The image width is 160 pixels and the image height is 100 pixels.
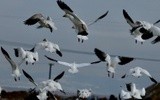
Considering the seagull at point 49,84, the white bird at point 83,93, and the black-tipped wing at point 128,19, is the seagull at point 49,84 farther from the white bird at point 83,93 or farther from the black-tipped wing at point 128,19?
the white bird at point 83,93

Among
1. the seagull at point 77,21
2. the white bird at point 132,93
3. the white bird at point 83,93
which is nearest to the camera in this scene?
the seagull at point 77,21

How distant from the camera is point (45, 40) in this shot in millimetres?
12773

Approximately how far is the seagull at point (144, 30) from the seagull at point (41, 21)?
1354 millimetres

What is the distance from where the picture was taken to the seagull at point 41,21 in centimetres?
1204

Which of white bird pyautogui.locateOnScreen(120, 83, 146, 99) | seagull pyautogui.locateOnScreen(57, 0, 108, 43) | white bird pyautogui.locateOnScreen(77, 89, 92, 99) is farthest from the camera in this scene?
white bird pyautogui.locateOnScreen(77, 89, 92, 99)

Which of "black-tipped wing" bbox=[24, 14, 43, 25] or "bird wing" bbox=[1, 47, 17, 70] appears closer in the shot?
"black-tipped wing" bbox=[24, 14, 43, 25]

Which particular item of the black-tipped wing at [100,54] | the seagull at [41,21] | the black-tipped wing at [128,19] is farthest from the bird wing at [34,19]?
the black-tipped wing at [128,19]

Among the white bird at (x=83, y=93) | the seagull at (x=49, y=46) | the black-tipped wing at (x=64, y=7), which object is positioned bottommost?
the white bird at (x=83, y=93)

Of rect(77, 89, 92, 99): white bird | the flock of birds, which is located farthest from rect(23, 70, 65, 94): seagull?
rect(77, 89, 92, 99): white bird

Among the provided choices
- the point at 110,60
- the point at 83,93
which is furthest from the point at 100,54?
the point at 83,93

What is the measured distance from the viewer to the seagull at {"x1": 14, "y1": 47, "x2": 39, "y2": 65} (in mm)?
12021

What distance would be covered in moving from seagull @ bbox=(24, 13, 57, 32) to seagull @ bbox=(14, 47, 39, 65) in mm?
528

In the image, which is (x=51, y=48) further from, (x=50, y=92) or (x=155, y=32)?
(x=155, y=32)

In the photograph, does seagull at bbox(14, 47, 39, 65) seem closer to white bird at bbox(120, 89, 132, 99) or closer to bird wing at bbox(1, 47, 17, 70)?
bird wing at bbox(1, 47, 17, 70)
